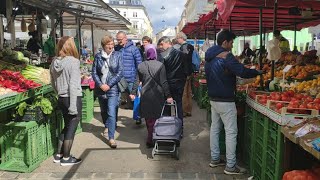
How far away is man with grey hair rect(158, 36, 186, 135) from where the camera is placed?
19.7ft

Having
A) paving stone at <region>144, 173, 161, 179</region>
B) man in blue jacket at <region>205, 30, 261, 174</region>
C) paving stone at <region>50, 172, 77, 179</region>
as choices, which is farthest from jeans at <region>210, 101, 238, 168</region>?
paving stone at <region>50, 172, 77, 179</region>

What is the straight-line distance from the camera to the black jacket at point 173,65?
5.99 m

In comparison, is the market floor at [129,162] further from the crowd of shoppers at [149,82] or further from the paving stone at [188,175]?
the crowd of shoppers at [149,82]

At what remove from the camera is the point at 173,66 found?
603 centimetres

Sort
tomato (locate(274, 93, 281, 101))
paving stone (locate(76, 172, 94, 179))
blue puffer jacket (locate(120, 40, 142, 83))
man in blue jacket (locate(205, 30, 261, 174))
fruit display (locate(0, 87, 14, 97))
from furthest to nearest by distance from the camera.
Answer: blue puffer jacket (locate(120, 40, 142, 83)) → paving stone (locate(76, 172, 94, 179)) → man in blue jacket (locate(205, 30, 261, 174)) → fruit display (locate(0, 87, 14, 97)) → tomato (locate(274, 93, 281, 101))

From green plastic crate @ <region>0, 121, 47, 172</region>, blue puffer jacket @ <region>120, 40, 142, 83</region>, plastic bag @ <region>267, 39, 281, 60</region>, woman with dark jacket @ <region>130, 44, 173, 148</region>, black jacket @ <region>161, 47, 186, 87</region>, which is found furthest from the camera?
Result: blue puffer jacket @ <region>120, 40, 142, 83</region>

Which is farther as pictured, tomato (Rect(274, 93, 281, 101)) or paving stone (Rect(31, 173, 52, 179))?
paving stone (Rect(31, 173, 52, 179))

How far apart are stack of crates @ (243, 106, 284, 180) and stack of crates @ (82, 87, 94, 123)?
364 cm

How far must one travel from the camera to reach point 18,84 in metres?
4.82

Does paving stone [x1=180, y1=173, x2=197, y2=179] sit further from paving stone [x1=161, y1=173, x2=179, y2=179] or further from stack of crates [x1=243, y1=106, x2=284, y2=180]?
stack of crates [x1=243, y1=106, x2=284, y2=180]

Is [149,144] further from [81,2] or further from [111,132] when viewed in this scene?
[81,2]

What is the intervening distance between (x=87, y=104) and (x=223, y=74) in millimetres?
3848

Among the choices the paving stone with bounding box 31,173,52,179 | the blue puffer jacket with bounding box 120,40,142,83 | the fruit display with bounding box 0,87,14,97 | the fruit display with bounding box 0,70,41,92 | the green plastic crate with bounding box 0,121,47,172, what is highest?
the blue puffer jacket with bounding box 120,40,142,83

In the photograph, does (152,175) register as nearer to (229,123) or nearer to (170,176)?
(170,176)
